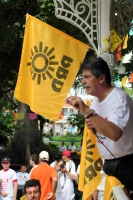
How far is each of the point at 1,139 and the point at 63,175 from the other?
5053mm

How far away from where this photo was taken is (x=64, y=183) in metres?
8.42

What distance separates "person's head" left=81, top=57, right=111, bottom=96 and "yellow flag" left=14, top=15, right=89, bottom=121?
9.30 ft

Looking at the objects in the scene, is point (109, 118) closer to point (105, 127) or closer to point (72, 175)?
point (105, 127)

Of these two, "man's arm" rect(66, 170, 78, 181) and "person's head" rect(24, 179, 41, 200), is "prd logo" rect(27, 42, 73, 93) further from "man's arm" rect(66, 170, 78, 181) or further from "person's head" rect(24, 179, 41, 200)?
"man's arm" rect(66, 170, 78, 181)

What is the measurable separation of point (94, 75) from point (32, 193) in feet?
7.00

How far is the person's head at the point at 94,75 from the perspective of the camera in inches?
119

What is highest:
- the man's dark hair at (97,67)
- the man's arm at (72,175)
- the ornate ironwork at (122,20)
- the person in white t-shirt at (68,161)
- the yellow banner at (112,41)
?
the ornate ironwork at (122,20)

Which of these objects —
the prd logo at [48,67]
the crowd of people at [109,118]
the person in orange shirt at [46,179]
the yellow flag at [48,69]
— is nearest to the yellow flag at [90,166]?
the yellow flag at [48,69]

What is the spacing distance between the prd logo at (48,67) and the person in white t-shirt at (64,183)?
2837 mm

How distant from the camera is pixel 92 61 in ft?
10.2

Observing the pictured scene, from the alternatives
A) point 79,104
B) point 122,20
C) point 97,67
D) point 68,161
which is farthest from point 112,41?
point 68,161

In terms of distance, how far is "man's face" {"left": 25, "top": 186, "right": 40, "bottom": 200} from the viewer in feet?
15.1

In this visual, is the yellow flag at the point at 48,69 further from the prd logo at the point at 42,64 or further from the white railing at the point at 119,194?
the white railing at the point at 119,194

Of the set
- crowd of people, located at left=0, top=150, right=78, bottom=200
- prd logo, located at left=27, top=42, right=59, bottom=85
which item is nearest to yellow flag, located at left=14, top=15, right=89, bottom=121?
prd logo, located at left=27, top=42, right=59, bottom=85
